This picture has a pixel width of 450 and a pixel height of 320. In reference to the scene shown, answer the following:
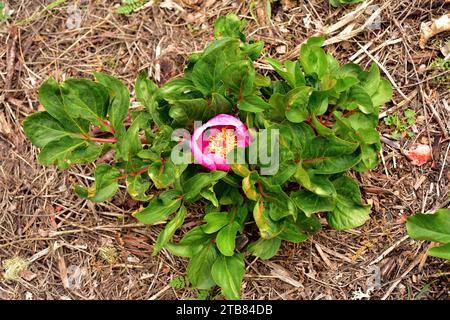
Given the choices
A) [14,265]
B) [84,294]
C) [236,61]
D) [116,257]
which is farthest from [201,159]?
[14,265]

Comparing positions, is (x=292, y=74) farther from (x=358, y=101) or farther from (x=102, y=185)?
(x=102, y=185)

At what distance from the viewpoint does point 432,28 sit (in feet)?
7.13

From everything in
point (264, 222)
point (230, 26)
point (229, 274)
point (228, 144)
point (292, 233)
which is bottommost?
point (229, 274)

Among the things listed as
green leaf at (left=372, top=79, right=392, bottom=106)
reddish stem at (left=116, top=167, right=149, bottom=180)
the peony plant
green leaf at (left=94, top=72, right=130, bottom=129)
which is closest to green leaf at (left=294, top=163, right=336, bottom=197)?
the peony plant

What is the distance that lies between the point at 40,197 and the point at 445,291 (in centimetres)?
176

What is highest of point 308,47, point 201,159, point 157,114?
point 308,47

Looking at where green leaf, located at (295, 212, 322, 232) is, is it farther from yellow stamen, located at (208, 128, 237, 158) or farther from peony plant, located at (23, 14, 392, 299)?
yellow stamen, located at (208, 128, 237, 158)

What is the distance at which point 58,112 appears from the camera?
1.83 metres

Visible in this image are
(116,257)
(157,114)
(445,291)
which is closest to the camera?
(157,114)

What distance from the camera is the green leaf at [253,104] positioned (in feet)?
5.97

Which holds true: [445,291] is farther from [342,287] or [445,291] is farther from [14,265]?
[14,265]

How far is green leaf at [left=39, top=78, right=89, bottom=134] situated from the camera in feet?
5.88

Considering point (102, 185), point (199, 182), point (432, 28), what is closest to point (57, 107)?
point (102, 185)

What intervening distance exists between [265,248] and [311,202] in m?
0.29
